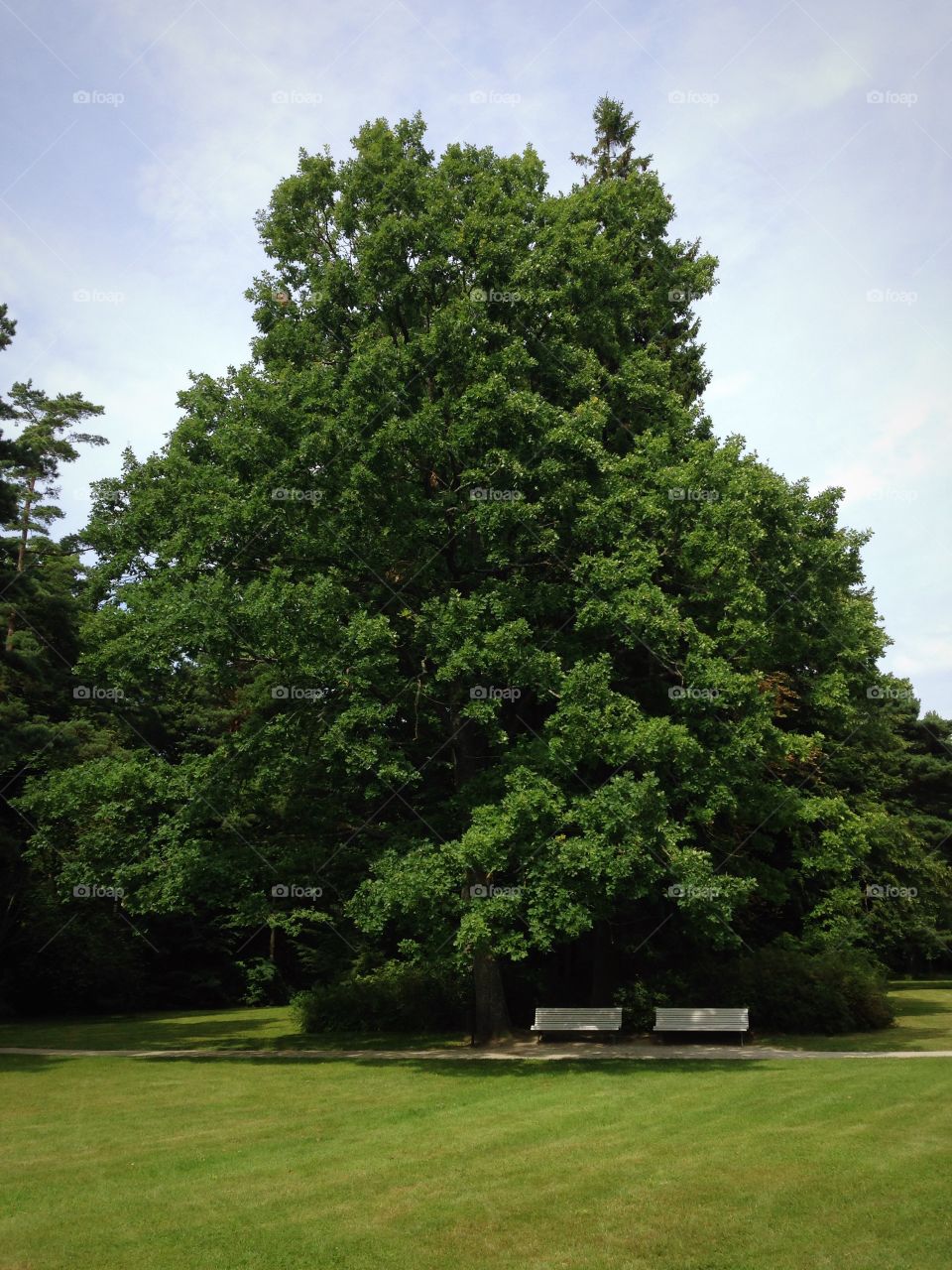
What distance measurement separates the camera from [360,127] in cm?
2212

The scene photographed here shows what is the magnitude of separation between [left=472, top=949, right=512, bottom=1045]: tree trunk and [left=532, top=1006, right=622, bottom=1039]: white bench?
706 millimetres

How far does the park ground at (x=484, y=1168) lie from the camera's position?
21.7 ft

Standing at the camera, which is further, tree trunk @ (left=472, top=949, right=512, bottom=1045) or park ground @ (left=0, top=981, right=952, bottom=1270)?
tree trunk @ (left=472, top=949, right=512, bottom=1045)

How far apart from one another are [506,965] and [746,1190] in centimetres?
1546

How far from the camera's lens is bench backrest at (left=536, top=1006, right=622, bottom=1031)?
62.6 ft

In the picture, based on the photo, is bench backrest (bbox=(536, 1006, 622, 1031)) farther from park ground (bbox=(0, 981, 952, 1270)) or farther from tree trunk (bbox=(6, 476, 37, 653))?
tree trunk (bbox=(6, 476, 37, 653))

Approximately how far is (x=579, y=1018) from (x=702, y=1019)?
2.35 metres

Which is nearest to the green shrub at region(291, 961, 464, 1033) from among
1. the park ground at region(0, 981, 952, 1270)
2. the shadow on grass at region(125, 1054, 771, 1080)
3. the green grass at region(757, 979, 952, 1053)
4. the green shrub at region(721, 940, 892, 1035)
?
the shadow on grass at region(125, 1054, 771, 1080)

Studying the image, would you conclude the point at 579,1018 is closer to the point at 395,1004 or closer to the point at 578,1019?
the point at 578,1019

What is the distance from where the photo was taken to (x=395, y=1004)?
75.7ft

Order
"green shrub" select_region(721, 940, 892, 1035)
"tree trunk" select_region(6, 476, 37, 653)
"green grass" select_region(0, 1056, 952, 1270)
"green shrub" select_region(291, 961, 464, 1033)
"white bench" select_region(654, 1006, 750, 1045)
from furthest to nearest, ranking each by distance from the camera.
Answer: "tree trunk" select_region(6, 476, 37, 653)
"green shrub" select_region(291, 961, 464, 1033)
"green shrub" select_region(721, 940, 892, 1035)
"white bench" select_region(654, 1006, 750, 1045)
"green grass" select_region(0, 1056, 952, 1270)

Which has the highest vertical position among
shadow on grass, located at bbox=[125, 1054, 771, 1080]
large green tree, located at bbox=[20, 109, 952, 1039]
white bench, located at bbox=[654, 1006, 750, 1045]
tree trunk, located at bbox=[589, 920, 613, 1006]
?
large green tree, located at bbox=[20, 109, 952, 1039]

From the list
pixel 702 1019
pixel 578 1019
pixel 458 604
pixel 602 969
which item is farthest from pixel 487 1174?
pixel 602 969

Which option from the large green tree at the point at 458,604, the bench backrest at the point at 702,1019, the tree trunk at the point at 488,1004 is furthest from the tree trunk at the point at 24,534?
the bench backrest at the point at 702,1019
